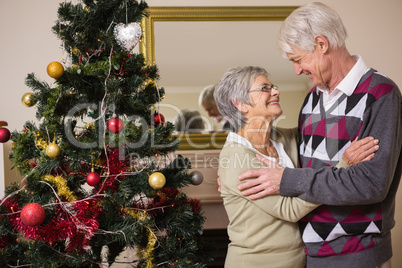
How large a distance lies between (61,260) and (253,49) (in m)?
1.89

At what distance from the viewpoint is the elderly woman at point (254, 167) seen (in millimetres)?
1565

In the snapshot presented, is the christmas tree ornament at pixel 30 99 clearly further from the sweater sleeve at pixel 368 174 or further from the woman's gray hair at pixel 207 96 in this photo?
the woman's gray hair at pixel 207 96

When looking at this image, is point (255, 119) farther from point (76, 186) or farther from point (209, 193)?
point (209, 193)

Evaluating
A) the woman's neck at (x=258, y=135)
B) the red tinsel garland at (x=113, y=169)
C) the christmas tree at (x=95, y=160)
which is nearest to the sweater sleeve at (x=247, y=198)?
the woman's neck at (x=258, y=135)

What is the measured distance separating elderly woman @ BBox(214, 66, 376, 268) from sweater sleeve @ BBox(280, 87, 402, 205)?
0.07 metres

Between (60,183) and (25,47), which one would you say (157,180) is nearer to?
(60,183)

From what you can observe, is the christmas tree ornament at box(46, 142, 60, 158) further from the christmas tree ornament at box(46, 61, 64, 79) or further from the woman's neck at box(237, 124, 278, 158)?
the woman's neck at box(237, 124, 278, 158)

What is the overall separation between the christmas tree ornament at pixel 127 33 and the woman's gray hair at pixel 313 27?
1.94ft

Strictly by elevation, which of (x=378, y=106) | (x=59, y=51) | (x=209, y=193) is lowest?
(x=209, y=193)

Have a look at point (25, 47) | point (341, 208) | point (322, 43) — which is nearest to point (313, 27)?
point (322, 43)

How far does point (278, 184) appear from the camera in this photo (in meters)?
1.49

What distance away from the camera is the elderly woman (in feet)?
5.14

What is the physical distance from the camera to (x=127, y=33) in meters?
1.63

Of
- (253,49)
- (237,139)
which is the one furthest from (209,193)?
(237,139)
